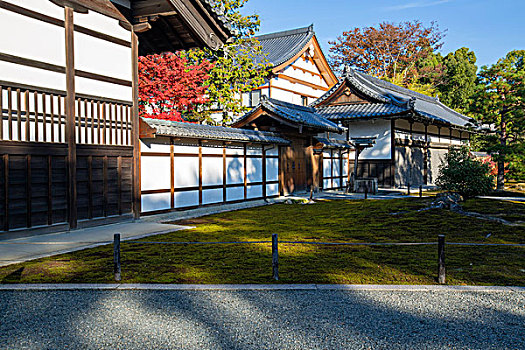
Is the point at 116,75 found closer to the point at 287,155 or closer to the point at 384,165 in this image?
the point at 287,155

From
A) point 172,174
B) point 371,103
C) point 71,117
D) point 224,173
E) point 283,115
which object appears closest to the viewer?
point 71,117

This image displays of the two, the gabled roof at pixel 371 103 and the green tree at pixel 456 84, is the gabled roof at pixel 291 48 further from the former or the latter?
the green tree at pixel 456 84

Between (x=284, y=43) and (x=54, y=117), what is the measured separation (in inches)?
1005

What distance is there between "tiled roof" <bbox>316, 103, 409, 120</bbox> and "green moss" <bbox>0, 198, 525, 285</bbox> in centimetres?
1306

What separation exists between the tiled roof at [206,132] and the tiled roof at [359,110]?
8.14 m

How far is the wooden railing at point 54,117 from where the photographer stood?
29.9 feet

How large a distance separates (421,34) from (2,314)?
47416 millimetres

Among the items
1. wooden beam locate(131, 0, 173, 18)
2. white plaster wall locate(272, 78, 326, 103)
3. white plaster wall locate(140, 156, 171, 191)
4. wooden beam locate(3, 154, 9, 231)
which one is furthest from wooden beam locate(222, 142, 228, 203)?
white plaster wall locate(272, 78, 326, 103)

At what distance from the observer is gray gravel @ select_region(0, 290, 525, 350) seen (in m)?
4.26

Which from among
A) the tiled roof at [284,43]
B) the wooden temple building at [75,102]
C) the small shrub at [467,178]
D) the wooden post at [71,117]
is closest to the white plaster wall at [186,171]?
the wooden temple building at [75,102]

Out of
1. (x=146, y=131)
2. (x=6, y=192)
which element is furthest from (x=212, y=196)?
(x=6, y=192)

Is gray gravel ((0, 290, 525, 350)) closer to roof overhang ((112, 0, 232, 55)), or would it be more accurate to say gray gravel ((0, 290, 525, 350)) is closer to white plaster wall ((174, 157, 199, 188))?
white plaster wall ((174, 157, 199, 188))

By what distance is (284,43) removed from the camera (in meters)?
33.0

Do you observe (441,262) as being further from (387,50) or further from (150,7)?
(387,50)
